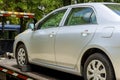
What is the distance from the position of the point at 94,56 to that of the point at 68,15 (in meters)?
1.37

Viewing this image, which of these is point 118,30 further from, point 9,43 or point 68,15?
point 9,43

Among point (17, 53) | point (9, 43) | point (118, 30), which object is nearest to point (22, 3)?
point (9, 43)

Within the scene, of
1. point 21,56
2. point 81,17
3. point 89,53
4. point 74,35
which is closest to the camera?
point 89,53

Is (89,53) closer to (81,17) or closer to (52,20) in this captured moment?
(81,17)

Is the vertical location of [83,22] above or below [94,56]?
above

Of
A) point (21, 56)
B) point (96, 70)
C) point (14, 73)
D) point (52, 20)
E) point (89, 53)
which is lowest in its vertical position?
point (14, 73)

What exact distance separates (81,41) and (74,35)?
0.79 feet

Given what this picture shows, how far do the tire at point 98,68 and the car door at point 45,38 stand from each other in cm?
115

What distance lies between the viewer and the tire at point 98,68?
209 inches

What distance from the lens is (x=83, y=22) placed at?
6.14 metres

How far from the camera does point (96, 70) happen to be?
5500 millimetres

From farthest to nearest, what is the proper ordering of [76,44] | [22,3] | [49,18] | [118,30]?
[22,3]
[49,18]
[76,44]
[118,30]

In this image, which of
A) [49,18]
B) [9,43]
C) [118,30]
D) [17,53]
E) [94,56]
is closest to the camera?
[118,30]

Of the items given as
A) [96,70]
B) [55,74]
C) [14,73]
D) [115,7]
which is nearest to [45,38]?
[55,74]
